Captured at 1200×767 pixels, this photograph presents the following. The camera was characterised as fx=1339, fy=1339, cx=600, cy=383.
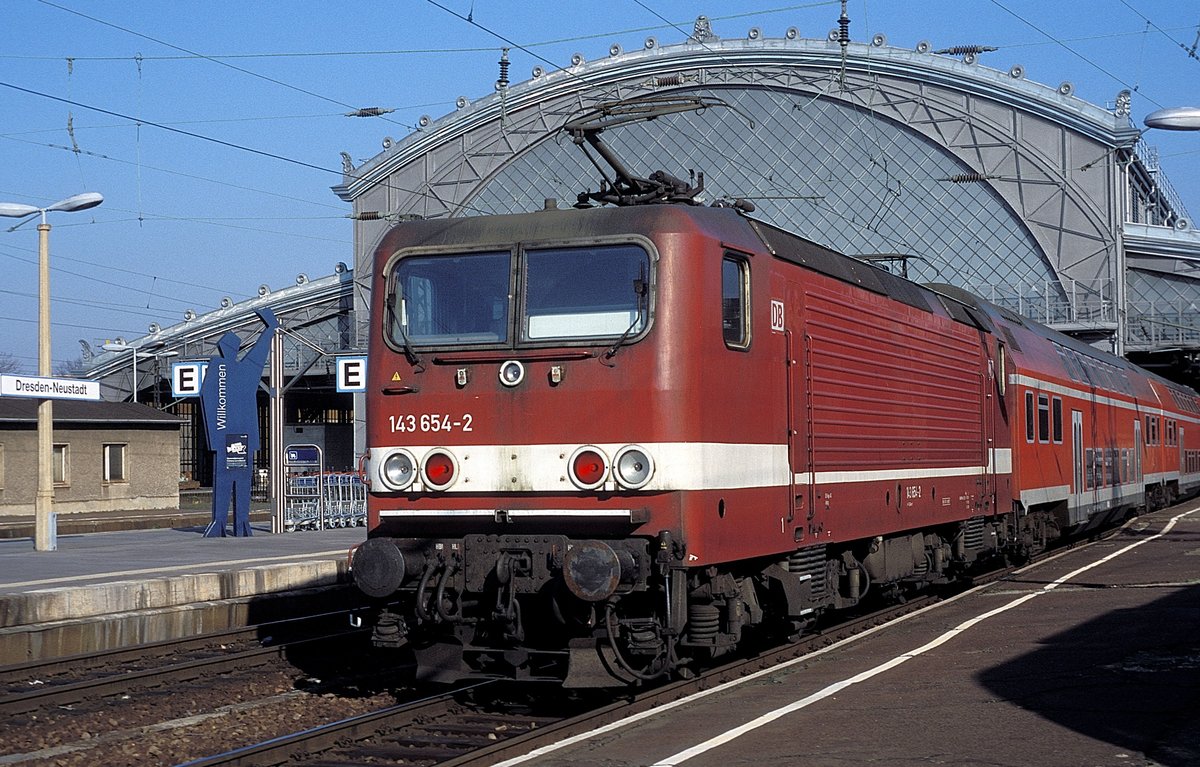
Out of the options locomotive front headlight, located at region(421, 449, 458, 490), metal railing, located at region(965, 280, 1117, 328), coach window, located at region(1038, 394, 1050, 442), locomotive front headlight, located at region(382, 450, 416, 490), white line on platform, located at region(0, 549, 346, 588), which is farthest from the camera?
metal railing, located at region(965, 280, 1117, 328)

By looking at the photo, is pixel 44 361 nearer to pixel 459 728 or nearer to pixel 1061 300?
pixel 459 728

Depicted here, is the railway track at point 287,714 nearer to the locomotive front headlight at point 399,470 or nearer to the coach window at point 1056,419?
the locomotive front headlight at point 399,470

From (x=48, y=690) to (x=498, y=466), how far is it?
470 centimetres

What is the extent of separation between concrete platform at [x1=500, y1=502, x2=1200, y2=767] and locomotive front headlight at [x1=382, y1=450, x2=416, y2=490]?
102 inches

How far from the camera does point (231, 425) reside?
28.1 meters

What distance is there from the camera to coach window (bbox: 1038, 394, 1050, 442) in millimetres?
22234

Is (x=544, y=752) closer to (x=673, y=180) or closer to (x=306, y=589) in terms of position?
(x=673, y=180)

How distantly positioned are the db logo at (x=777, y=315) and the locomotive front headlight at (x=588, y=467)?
2235mm

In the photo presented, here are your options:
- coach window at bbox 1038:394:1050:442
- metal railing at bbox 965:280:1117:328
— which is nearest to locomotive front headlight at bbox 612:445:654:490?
coach window at bbox 1038:394:1050:442

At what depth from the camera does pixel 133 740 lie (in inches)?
405

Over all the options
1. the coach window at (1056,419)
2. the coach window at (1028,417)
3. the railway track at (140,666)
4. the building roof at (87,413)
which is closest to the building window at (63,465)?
the building roof at (87,413)

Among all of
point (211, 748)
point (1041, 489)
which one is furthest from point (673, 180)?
point (1041, 489)

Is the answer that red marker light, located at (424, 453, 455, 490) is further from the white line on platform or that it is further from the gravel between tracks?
the white line on platform

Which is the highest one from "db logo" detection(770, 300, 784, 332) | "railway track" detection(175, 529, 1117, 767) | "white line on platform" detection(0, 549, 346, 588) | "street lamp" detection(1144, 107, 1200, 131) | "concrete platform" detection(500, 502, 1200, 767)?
"street lamp" detection(1144, 107, 1200, 131)
